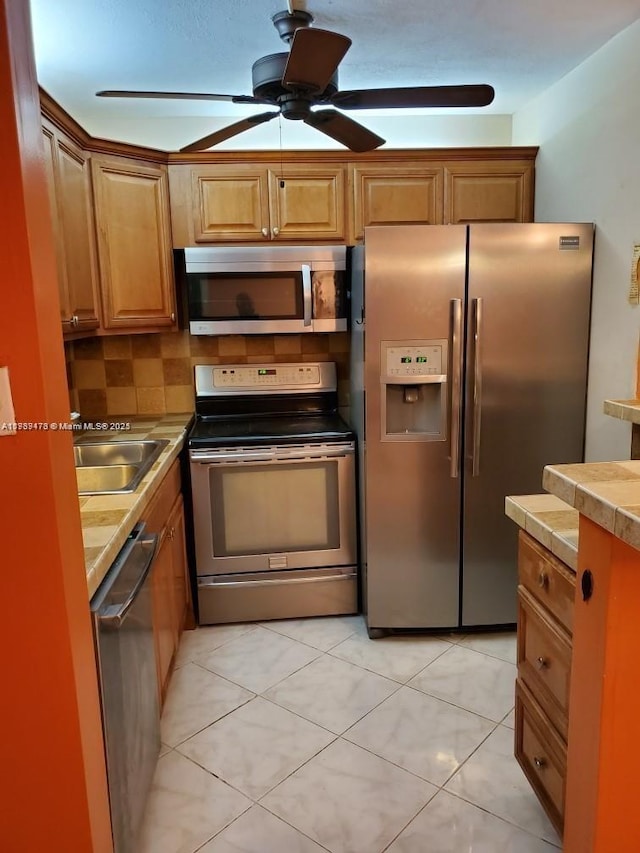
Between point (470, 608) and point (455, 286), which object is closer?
point (455, 286)

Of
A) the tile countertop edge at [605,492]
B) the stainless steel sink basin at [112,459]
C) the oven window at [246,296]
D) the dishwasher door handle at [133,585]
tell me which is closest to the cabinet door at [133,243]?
the oven window at [246,296]

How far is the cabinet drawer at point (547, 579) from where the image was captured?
4.58 ft

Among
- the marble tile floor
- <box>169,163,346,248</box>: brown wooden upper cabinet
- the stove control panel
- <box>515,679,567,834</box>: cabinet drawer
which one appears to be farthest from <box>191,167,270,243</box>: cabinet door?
<box>515,679,567,834</box>: cabinet drawer

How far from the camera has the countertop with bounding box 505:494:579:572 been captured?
138 cm

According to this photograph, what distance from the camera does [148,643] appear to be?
5.83ft

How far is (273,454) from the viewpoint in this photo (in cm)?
269

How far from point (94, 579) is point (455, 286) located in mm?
1725

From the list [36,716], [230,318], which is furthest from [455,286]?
[36,716]

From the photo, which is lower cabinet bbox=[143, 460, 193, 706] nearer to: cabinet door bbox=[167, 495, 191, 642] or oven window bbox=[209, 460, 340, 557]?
cabinet door bbox=[167, 495, 191, 642]

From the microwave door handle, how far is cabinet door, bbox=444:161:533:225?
0.73 meters

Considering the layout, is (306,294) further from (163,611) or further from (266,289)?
(163,611)

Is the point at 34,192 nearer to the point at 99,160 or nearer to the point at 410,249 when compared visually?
the point at 410,249

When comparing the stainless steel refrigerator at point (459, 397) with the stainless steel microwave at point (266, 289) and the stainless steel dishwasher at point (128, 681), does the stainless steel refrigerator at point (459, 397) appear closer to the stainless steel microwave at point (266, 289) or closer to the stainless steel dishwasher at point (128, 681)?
the stainless steel microwave at point (266, 289)

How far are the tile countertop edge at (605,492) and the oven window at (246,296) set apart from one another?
1891mm
